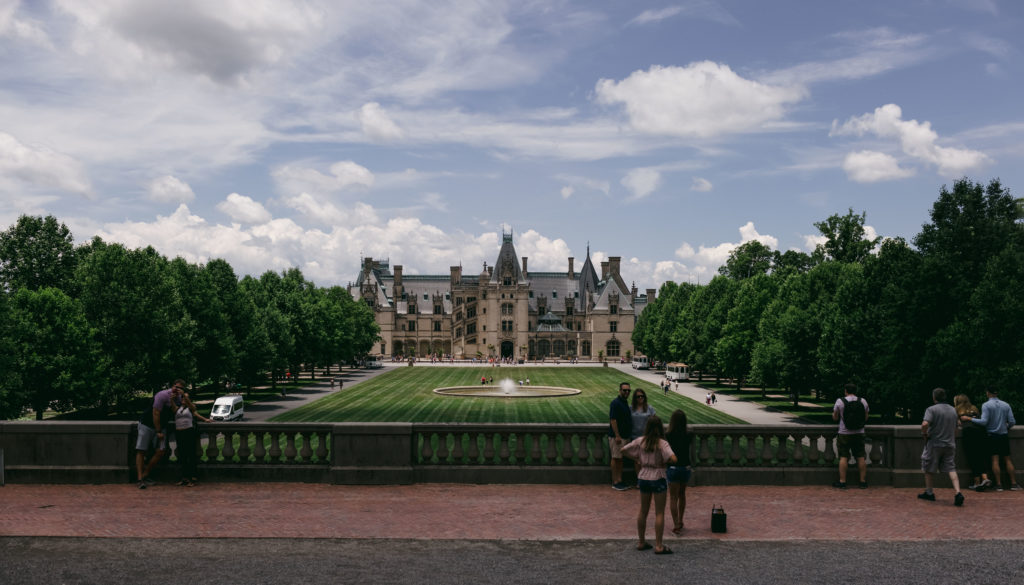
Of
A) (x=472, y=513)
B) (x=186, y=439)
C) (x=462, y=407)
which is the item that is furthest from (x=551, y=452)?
(x=462, y=407)

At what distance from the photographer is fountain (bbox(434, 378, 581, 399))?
61103 mm

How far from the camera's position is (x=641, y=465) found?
11484 millimetres

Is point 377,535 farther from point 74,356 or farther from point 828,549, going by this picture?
point 74,356

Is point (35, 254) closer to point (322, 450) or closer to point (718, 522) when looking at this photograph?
point (322, 450)

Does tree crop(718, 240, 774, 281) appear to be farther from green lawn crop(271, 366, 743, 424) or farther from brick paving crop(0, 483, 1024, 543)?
brick paving crop(0, 483, 1024, 543)

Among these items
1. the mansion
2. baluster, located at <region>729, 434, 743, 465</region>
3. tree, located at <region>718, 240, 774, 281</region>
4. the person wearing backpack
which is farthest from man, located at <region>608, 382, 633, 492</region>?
the mansion

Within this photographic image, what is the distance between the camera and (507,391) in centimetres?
6525

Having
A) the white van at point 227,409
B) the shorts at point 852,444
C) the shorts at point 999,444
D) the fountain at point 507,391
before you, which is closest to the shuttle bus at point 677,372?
the fountain at point 507,391

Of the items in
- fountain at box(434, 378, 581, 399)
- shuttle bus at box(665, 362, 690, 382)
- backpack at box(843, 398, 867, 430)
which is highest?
backpack at box(843, 398, 867, 430)

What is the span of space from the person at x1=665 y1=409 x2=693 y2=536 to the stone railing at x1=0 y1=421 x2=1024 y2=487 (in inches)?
128

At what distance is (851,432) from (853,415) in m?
0.36

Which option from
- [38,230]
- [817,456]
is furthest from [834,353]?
[38,230]

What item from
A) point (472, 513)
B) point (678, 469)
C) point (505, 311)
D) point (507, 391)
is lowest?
point (507, 391)

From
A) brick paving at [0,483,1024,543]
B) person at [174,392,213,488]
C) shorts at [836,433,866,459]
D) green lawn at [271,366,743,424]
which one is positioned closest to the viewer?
brick paving at [0,483,1024,543]
